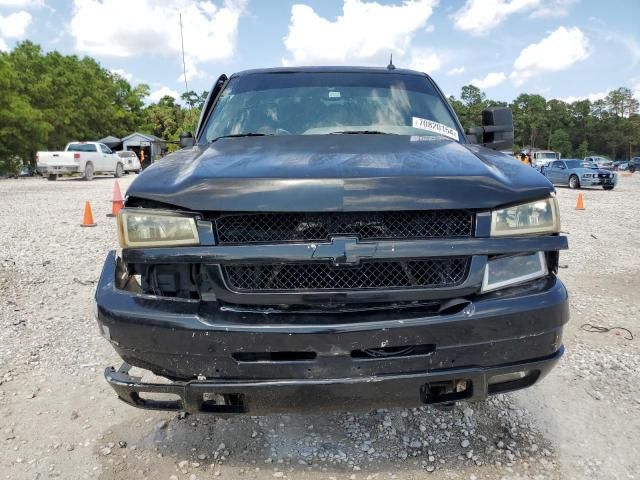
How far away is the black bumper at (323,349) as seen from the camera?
188 cm

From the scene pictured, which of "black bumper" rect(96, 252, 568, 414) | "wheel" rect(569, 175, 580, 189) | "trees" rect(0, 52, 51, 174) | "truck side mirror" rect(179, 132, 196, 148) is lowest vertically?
"wheel" rect(569, 175, 580, 189)

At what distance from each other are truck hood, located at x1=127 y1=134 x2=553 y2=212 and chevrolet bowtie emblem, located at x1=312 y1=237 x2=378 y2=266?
5.5 inches

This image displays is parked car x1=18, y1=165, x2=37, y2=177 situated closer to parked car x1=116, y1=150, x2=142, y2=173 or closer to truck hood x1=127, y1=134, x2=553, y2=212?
parked car x1=116, y1=150, x2=142, y2=173

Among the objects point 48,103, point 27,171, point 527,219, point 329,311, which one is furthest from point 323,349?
point 48,103

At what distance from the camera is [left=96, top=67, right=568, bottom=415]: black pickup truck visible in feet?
6.25

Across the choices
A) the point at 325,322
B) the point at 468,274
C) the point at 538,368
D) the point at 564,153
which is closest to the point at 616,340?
the point at 538,368

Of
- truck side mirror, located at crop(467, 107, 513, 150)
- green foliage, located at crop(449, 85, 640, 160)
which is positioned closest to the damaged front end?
truck side mirror, located at crop(467, 107, 513, 150)

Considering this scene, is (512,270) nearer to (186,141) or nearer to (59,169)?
(186,141)

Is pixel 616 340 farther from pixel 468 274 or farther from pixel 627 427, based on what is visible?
pixel 468 274

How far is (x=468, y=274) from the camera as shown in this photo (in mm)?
1986

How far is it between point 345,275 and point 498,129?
83.8 inches

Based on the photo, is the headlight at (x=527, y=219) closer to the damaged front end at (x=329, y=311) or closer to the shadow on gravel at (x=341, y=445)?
the damaged front end at (x=329, y=311)

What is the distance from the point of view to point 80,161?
23.4 meters

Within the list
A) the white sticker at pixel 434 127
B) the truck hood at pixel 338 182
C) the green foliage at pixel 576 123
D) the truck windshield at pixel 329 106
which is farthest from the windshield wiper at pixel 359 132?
the green foliage at pixel 576 123
